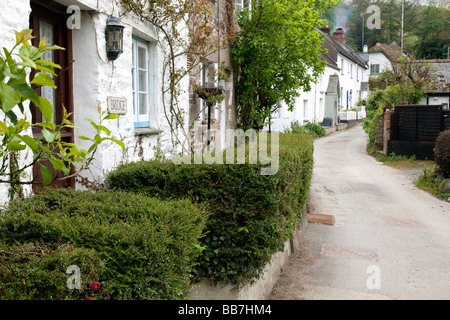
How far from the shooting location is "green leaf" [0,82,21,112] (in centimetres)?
201

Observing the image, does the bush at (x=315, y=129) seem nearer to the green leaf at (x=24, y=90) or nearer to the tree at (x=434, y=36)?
the green leaf at (x=24, y=90)

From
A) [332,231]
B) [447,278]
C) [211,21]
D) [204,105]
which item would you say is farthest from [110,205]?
[211,21]

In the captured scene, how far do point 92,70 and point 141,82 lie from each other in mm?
1676

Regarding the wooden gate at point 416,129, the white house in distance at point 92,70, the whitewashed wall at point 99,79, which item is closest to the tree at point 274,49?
the wooden gate at point 416,129

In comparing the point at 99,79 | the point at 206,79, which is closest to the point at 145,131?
the point at 99,79

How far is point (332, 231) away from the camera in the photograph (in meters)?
7.57

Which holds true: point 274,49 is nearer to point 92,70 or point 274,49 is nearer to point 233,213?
point 92,70

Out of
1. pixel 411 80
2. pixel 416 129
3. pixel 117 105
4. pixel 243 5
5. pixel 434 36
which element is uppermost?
pixel 434 36

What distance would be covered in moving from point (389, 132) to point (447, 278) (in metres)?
11.4

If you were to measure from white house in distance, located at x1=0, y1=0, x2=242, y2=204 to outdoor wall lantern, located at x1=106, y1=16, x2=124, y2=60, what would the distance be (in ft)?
0.15

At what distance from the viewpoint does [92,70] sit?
5.00m

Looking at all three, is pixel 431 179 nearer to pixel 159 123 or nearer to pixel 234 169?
pixel 159 123
